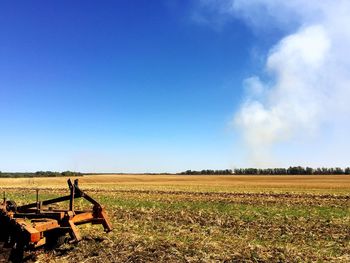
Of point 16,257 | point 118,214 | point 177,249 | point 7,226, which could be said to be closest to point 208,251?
point 177,249

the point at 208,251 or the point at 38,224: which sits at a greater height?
the point at 38,224

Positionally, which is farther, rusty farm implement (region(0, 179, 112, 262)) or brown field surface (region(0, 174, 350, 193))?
brown field surface (region(0, 174, 350, 193))

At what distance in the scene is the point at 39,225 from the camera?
9.50 m

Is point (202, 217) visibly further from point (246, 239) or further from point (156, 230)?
point (246, 239)

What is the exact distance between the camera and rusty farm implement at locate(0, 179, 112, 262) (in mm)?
9414

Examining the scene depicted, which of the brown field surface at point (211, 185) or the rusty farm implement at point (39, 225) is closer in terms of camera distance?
the rusty farm implement at point (39, 225)

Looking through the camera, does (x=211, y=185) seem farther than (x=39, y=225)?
Yes

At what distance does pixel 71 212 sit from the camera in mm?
10445

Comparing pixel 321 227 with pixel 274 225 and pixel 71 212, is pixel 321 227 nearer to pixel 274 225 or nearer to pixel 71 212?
pixel 274 225

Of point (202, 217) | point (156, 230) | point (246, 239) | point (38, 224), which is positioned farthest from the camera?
point (202, 217)

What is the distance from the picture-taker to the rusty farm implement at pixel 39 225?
9414 millimetres

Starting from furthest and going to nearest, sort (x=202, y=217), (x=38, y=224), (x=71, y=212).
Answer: (x=202, y=217) < (x=71, y=212) < (x=38, y=224)

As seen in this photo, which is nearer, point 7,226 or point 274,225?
point 7,226

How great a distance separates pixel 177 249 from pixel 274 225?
230 inches
